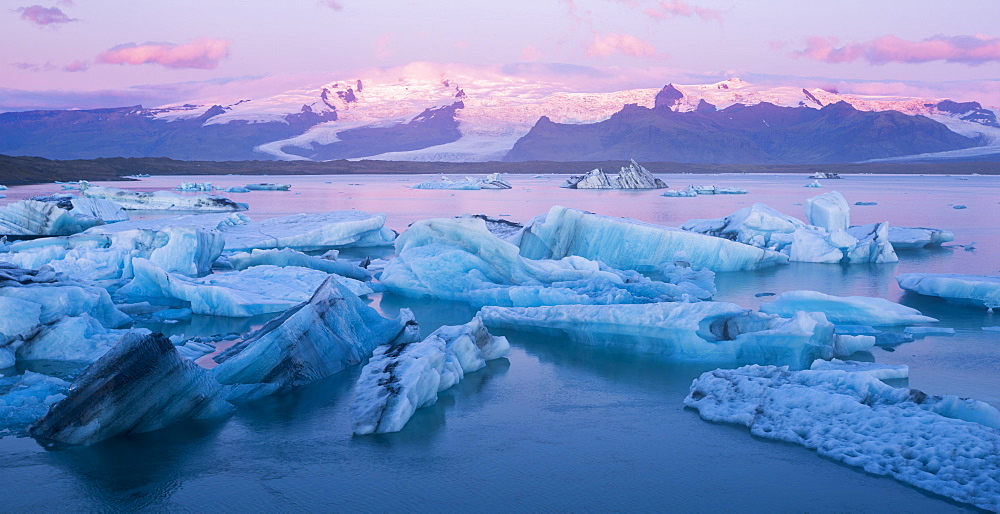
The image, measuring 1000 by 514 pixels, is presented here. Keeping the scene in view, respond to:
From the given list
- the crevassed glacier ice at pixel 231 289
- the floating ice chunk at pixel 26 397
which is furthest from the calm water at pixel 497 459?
the crevassed glacier ice at pixel 231 289

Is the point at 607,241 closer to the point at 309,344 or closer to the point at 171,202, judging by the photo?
the point at 309,344

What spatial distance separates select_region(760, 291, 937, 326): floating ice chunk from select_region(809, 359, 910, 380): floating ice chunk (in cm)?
141

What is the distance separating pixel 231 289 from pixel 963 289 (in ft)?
21.6

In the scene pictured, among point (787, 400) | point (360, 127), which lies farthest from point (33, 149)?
point (787, 400)

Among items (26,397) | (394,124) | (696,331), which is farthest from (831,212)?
(394,124)

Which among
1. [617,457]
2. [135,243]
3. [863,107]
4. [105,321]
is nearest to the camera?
[617,457]

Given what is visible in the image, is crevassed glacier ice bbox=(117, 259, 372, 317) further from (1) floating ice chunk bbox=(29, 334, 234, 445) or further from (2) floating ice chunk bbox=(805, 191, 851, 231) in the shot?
(2) floating ice chunk bbox=(805, 191, 851, 231)

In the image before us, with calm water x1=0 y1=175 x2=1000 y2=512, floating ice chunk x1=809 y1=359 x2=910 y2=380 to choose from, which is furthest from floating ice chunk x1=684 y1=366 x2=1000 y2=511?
floating ice chunk x1=809 y1=359 x2=910 y2=380

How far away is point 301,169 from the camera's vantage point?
61875 mm

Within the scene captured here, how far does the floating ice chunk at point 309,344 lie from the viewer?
4367 millimetres

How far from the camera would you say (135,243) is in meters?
8.59

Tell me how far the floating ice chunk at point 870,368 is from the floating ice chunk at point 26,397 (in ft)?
13.8

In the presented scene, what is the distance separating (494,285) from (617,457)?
4.05m

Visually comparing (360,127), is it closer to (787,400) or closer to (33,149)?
(33,149)
